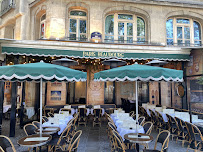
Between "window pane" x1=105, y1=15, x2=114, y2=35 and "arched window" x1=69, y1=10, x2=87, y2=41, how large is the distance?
154cm

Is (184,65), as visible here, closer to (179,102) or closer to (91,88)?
(179,102)

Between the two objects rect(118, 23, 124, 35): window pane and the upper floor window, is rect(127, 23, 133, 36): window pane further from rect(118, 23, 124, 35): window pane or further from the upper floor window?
the upper floor window

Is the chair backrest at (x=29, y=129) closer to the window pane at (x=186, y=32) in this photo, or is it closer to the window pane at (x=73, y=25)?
the window pane at (x=73, y=25)

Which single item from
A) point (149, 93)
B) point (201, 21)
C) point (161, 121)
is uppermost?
point (201, 21)

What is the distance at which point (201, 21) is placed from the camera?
12.5m

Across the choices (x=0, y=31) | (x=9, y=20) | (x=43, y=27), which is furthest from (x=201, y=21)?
(x=0, y=31)

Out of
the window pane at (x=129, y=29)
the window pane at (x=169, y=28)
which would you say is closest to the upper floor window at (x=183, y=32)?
the window pane at (x=169, y=28)

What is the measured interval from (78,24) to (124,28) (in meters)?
3.37

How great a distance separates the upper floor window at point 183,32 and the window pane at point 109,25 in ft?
14.1

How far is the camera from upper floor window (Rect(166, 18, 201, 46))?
472 inches

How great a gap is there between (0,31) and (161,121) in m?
15.7

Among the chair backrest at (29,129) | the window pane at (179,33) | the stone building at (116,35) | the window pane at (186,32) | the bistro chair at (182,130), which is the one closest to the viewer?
the chair backrest at (29,129)

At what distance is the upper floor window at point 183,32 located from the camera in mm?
11984

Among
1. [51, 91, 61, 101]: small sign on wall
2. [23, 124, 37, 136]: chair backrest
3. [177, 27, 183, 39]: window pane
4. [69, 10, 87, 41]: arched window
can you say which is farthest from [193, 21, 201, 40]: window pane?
[23, 124, 37, 136]: chair backrest
